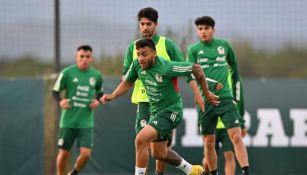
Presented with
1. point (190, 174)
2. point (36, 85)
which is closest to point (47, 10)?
point (36, 85)

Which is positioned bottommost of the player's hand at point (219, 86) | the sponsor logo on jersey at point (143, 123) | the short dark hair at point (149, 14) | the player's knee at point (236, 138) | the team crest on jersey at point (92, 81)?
the player's knee at point (236, 138)

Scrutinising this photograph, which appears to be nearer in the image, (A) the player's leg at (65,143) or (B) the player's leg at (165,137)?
(B) the player's leg at (165,137)

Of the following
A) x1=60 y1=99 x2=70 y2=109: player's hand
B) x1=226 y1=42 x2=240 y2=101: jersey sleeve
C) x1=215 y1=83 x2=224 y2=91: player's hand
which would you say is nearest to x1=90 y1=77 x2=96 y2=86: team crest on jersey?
x1=60 y1=99 x2=70 y2=109: player's hand

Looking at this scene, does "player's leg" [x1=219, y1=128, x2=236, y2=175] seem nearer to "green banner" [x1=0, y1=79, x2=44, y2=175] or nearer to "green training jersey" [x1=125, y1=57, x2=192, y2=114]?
"green training jersey" [x1=125, y1=57, x2=192, y2=114]

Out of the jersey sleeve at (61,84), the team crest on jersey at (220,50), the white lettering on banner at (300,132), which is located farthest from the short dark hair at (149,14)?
the white lettering on banner at (300,132)

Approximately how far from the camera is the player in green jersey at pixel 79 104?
15.8 m

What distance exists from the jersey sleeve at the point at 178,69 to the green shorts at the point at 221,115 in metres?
1.90

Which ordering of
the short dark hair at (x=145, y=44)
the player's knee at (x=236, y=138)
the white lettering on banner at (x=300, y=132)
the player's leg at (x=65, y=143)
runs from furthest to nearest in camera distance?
the white lettering on banner at (x=300, y=132) → the player's leg at (x=65, y=143) → the player's knee at (x=236, y=138) → the short dark hair at (x=145, y=44)

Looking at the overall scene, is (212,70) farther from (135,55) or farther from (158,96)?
(158,96)

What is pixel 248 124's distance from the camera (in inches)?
703

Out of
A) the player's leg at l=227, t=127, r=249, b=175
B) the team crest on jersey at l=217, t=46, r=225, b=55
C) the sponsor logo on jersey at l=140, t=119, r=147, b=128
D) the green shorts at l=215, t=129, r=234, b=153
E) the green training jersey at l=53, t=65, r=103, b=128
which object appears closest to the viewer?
the sponsor logo on jersey at l=140, t=119, r=147, b=128

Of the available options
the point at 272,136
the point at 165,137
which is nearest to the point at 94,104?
the point at 272,136

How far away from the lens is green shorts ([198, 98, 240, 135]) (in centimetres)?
1277

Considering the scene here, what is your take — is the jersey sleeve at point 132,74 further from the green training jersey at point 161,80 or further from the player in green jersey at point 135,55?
the player in green jersey at point 135,55
